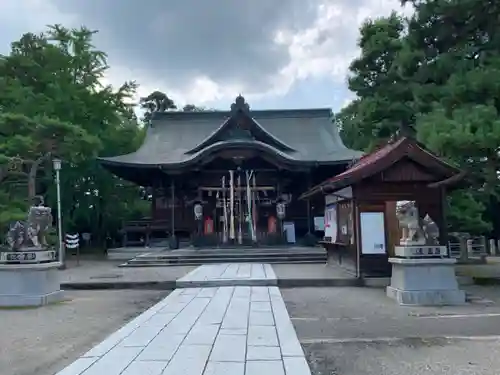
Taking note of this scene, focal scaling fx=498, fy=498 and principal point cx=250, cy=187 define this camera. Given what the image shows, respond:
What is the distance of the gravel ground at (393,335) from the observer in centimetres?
480

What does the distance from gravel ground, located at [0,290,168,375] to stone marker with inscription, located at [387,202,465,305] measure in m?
4.54

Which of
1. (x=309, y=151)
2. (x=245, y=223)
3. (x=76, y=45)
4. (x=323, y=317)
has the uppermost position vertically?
(x=76, y=45)

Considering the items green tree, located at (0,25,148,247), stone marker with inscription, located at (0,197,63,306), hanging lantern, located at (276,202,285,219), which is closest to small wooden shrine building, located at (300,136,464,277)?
stone marker with inscription, located at (0,197,63,306)

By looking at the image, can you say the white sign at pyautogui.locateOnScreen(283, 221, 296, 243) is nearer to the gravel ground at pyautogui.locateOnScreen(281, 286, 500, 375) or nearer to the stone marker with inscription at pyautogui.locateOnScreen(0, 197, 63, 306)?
the gravel ground at pyautogui.locateOnScreen(281, 286, 500, 375)

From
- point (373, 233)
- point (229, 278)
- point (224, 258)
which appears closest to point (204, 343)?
point (229, 278)

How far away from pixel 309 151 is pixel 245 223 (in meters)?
4.88

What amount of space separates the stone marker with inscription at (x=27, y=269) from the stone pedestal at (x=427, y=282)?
645cm

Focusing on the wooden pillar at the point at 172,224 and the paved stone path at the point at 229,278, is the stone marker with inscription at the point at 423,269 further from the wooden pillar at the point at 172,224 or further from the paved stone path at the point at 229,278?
the wooden pillar at the point at 172,224

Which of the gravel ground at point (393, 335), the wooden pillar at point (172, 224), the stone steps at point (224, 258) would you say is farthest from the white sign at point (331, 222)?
the wooden pillar at point (172, 224)

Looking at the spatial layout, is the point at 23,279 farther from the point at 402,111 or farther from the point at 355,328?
the point at 402,111

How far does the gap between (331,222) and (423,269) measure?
5647 mm

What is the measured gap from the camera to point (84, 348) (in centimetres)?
562

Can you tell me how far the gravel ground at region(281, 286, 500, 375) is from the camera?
4801 mm

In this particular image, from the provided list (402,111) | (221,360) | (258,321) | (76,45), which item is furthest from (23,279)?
(76,45)
